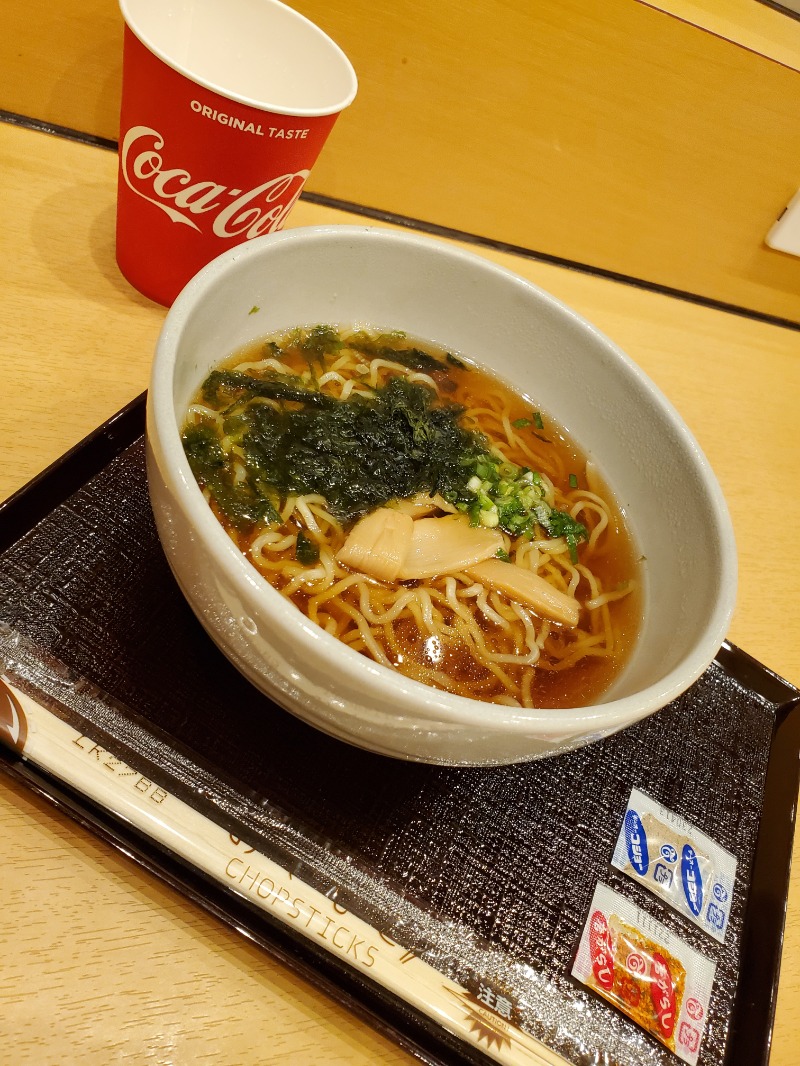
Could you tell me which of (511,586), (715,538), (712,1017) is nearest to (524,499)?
(511,586)

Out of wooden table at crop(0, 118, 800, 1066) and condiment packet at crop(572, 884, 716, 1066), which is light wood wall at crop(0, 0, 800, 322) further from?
condiment packet at crop(572, 884, 716, 1066)

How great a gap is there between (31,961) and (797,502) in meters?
1.88

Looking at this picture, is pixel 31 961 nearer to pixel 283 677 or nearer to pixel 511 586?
pixel 283 677

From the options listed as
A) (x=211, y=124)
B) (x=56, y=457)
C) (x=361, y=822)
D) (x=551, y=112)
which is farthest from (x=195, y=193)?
(x=551, y=112)

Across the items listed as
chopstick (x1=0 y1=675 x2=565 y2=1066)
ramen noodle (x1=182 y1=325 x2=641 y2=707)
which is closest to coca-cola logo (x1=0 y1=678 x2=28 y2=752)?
chopstick (x1=0 y1=675 x2=565 y2=1066)

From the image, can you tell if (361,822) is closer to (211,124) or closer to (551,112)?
(211,124)

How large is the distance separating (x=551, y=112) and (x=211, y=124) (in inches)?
45.1

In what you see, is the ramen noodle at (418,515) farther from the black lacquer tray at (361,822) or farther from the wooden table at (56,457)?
the wooden table at (56,457)

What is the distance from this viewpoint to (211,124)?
112cm

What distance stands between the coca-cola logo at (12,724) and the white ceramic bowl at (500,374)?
206 millimetres

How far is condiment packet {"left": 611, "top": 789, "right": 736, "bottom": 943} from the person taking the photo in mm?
942

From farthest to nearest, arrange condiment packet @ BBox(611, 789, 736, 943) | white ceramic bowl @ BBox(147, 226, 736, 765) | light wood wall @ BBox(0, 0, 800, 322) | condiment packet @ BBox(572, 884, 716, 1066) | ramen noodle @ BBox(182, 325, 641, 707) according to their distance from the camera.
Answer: light wood wall @ BBox(0, 0, 800, 322)
ramen noodle @ BBox(182, 325, 641, 707)
condiment packet @ BBox(611, 789, 736, 943)
condiment packet @ BBox(572, 884, 716, 1066)
white ceramic bowl @ BBox(147, 226, 736, 765)

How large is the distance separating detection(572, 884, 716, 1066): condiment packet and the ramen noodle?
0.91 ft

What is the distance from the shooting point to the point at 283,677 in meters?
0.74
